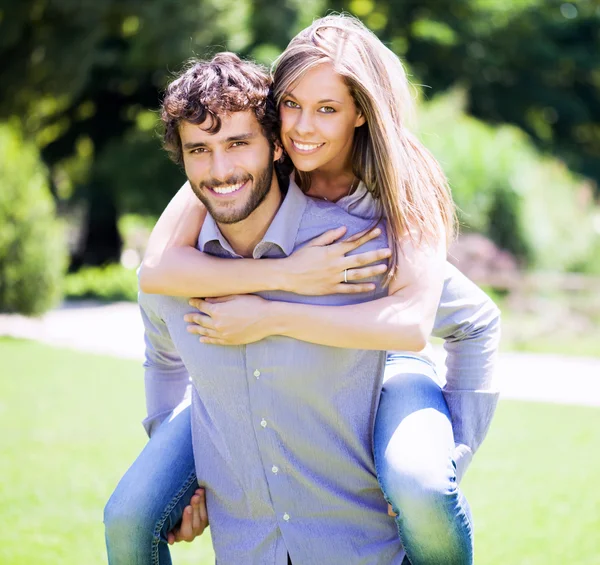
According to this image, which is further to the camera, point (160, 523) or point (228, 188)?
point (228, 188)

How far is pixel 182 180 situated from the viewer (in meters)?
17.2

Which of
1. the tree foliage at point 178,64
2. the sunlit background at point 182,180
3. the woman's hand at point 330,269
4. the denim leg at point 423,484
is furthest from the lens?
the tree foliage at point 178,64

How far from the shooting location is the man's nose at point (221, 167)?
110 inches

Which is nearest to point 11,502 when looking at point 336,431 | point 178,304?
point 178,304

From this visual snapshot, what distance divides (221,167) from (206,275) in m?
0.36

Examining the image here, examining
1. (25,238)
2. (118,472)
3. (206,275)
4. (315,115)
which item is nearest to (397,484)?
(206,275)

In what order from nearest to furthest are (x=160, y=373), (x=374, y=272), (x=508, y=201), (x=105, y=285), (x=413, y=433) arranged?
(x=413, y=433)
(x=374, y=272)
(x=160, y=373)
(x=508, y=201)
(x=105, y=285)

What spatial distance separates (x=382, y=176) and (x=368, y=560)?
1248 millimetres

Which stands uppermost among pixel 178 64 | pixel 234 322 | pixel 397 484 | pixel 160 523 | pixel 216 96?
pixel 178 64

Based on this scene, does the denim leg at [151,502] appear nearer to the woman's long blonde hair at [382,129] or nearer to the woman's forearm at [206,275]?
the woman's forearm at [206,275]

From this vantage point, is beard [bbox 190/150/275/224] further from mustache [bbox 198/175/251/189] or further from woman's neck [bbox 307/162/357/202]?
woman's neck [bbox 307/162/357/202]

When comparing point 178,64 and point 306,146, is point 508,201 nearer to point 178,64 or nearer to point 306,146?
point 178,64

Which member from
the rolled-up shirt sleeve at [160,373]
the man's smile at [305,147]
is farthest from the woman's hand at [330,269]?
the rolled-up shirt sleeve at [160,373]

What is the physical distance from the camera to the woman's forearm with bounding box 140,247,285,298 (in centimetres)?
276
